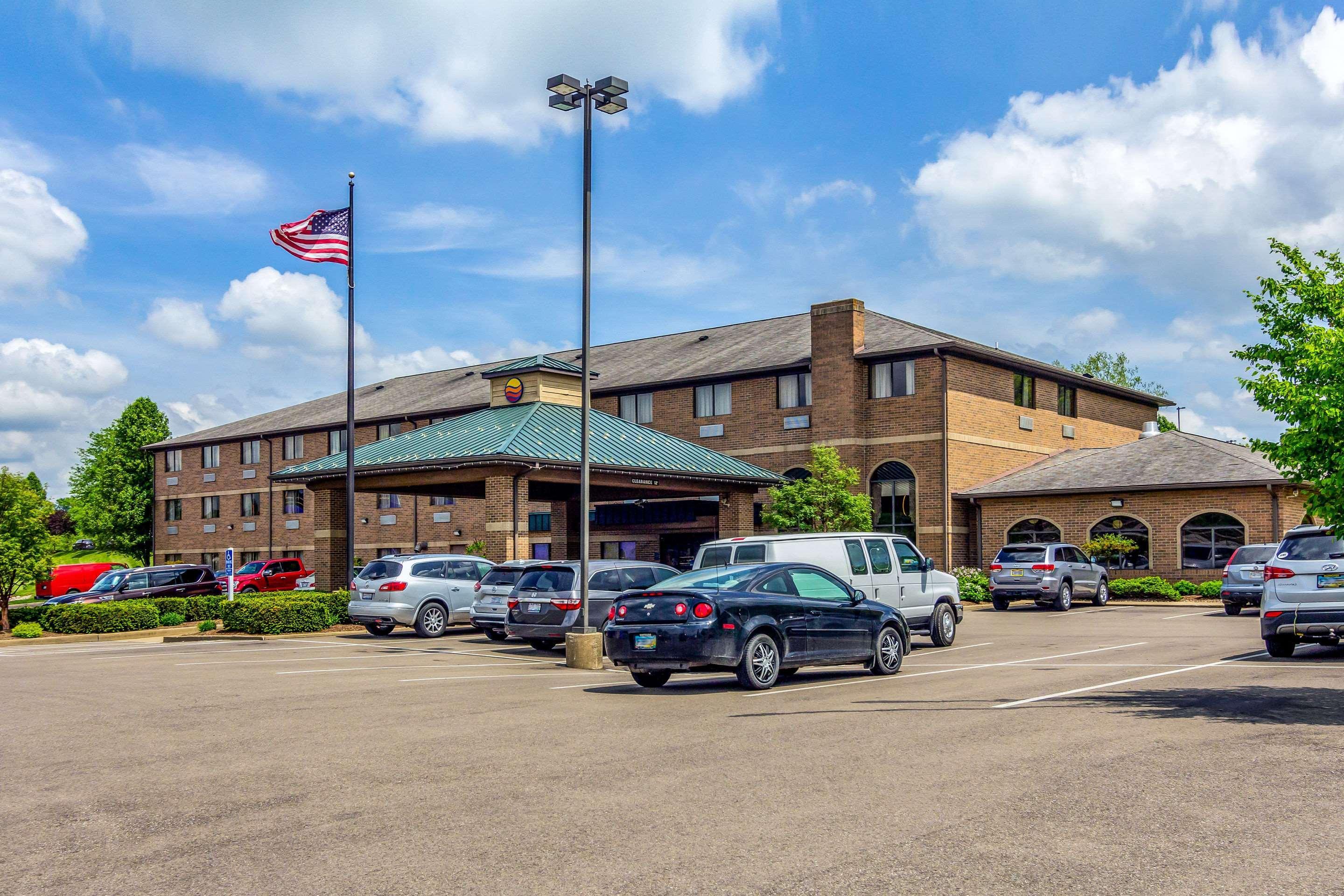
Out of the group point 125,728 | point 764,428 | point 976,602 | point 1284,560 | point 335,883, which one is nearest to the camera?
point 335,883

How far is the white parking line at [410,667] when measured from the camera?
54.5 ft

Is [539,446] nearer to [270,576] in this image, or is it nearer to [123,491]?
[270,576]

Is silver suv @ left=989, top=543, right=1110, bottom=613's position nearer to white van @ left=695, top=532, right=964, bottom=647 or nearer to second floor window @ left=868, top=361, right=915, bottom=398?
second floor window @ left=868, top=361, right=915, bottom=398

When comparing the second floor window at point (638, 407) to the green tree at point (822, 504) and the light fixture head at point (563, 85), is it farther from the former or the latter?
the light fixture head at point (563, 85)

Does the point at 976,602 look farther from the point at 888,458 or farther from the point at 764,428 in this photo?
the point at 764,428

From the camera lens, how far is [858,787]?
7.66 meters

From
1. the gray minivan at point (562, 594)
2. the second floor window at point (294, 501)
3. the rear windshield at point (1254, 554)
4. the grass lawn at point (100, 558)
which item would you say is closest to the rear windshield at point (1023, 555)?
the rear windshield at point (1254, 554)

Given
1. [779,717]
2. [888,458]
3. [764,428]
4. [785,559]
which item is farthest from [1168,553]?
[779,717]

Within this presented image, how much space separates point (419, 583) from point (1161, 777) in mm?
18074

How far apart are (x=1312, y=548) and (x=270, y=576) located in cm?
3796

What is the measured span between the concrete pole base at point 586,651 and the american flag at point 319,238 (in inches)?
643

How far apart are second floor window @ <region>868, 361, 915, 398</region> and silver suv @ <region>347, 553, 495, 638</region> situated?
2172 centimetres

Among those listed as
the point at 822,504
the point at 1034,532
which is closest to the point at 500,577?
the point at 822,504

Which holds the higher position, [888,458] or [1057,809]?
[888,458]
